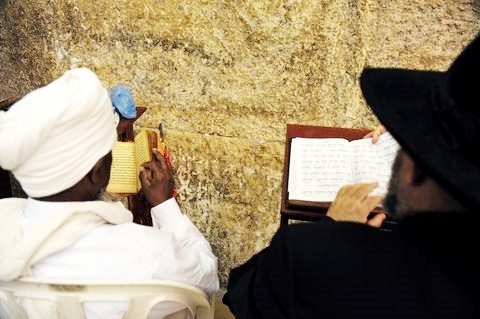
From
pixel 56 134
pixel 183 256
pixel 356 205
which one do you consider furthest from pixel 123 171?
A: pixel 356 205


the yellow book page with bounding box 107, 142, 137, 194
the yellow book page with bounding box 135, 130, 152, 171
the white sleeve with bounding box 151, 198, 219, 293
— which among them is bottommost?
the white sleeve with bounding box 151, 198, 219, 293

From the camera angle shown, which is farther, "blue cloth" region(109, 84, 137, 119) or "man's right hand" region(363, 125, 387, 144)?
"blue cloth" region(109, 84, 137, 119)

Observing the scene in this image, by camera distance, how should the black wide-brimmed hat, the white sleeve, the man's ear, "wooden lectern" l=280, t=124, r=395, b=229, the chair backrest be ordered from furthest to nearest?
1. "wooden lectern" l=280, t=124, r=395, b=229
2. the white sleeve
3. the chair backrest
4. the man's ear
5. the black wide-brimmed hat

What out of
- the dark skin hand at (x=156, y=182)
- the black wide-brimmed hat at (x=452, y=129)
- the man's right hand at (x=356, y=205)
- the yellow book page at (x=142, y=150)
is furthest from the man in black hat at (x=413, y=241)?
the yellow book page at (x=142, y=150)

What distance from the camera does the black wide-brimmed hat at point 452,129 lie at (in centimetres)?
107

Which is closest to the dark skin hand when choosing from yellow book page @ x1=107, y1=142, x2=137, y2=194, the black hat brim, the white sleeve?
the white sleeve

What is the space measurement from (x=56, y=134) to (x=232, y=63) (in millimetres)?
1536

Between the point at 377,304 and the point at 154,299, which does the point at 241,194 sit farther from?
the point at 377,304

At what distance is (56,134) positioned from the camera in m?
1.51

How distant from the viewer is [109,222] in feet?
5.57

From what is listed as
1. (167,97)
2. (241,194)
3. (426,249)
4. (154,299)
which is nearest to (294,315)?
(426,249)

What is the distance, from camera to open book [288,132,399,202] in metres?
1.93

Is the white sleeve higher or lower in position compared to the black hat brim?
lower

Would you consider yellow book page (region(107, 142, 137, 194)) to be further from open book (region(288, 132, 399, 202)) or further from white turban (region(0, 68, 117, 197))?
open book (region(288, 132, 399, 202))
